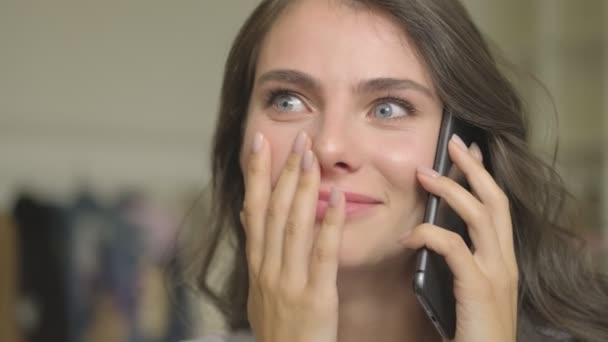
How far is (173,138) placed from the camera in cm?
247

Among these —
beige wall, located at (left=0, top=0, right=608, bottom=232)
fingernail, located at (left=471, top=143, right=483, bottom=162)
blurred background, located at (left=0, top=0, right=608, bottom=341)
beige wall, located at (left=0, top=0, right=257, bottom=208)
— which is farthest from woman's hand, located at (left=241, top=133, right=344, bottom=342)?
beige wall, located at (left=0, top=0, right=257, bottom=208)

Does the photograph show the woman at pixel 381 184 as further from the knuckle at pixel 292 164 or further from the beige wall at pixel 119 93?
the beige wall at pixel 119 93

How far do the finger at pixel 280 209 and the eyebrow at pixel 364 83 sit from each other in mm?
81

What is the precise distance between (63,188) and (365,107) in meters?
1.43

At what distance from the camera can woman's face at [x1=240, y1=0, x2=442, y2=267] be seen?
101 cm

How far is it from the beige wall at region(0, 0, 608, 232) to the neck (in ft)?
3.17

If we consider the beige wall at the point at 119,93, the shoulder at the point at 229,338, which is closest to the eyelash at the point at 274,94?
the shoulder at the point at 229,338

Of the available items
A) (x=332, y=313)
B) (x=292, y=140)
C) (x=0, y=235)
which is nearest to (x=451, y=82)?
Answer: (x=292, y=140)

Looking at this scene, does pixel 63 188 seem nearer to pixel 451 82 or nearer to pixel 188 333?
pixel 188 333

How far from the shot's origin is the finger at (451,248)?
3.19 feet

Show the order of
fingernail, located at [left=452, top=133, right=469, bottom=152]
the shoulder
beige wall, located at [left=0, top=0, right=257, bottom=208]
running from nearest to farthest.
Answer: fingernail, located at [left=452, top=133, right=469, bottom=152]
the shoulder
beige wall, located at [left=0, top=0, right=257, bottom=208]

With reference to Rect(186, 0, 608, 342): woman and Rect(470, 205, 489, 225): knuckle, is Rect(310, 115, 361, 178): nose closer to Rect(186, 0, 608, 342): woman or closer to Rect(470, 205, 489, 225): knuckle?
Rect(186, 0, 608, 342): woman

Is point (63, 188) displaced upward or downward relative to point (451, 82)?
downward

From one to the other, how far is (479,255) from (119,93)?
165 cm
